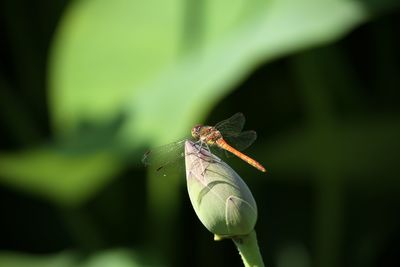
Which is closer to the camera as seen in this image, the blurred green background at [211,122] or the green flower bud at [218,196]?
the green flower bud at [218,196]

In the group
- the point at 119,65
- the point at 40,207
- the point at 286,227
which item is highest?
the point at 119,65

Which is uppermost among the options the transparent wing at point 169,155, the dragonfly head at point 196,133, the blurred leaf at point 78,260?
the dragonfly head at point 196,133

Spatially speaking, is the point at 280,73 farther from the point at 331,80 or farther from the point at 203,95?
the point at 203,95

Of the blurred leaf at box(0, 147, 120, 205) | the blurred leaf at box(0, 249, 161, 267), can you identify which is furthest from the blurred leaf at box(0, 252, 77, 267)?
the blurred leaf at box(0, 147, 120, 205)

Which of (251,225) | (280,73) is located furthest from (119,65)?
(251,225)

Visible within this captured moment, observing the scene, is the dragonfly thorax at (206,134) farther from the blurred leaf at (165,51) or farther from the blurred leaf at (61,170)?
the blurred leaf at (61,170)

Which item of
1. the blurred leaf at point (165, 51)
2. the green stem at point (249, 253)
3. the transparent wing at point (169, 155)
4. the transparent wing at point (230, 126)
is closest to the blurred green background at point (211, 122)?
the blurred leaf at point (165, 51)

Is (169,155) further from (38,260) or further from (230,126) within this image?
(38,260)
